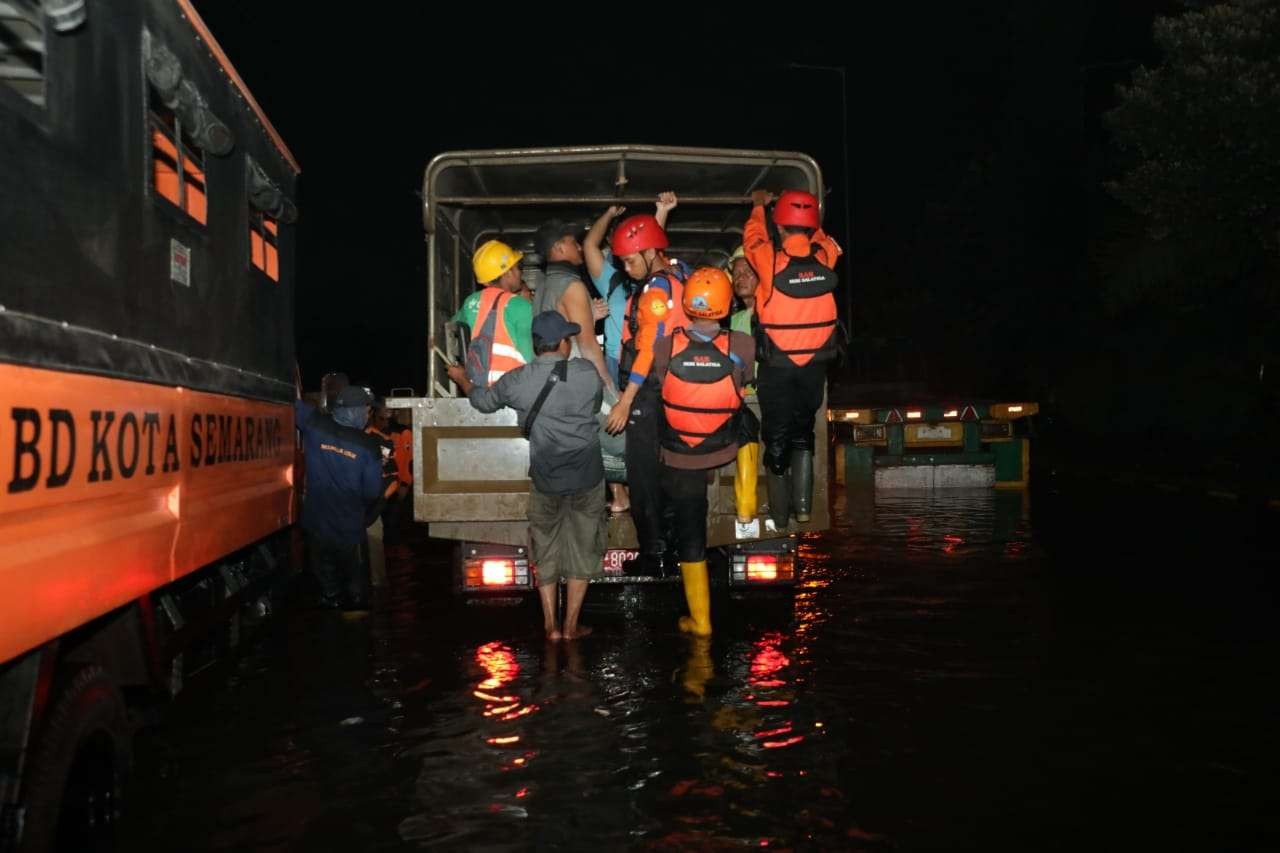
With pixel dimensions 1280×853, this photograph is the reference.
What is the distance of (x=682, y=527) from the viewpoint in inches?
299

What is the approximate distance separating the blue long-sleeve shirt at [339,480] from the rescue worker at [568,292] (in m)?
1.52

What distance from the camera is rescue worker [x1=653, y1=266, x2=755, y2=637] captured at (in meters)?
7.29

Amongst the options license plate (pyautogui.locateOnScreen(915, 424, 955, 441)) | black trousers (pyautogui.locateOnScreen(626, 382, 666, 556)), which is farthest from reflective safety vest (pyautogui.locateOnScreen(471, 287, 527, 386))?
license plate (pyautogui.locateOnScreen(915, 424, 955, 441))

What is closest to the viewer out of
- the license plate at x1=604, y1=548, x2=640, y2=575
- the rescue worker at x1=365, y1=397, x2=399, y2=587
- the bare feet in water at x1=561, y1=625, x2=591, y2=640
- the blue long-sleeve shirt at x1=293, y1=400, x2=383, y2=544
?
the bare feet in water at x1=561, y1=625, x2=591, y2=640

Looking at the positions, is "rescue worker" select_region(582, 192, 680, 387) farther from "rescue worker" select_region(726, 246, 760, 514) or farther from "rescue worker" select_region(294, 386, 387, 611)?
"rescue worker" select_region(294, 386, 387, 611)

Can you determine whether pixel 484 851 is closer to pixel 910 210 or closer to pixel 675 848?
pixel 675 848

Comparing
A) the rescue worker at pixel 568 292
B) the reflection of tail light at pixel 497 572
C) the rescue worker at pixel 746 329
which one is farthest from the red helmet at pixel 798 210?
the reflection of tail light at pixel 497 572

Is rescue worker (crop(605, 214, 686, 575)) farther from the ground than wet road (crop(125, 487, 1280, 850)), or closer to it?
farther from the ground

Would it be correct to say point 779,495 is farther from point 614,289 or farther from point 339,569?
point 339,569

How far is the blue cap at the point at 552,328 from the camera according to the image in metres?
7.30

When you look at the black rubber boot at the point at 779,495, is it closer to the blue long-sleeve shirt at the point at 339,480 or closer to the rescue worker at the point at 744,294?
the rescue worker at the point at 744,294

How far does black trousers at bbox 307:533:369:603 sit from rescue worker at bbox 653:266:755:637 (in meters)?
2.31

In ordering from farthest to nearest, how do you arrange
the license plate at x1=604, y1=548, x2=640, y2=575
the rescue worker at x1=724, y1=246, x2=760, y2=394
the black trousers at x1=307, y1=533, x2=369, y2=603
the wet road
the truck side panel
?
the rescue worker at x1=724, y1=246, x2=760, y2=394 < the black trousers at x1=307, y1=533, x2=369, y2=603 < the license plate at x1=604, y1=548, x2=640, y2=575 < the wet road < the truck side panel

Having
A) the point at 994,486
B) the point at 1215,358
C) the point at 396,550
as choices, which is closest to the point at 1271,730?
the point at 396,550
